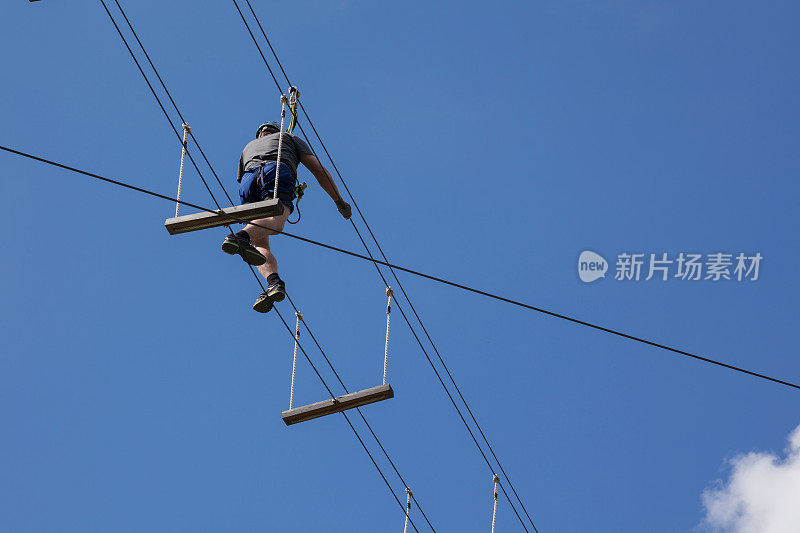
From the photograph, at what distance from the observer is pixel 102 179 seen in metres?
7.67

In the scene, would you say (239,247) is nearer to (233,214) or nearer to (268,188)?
(268,188)

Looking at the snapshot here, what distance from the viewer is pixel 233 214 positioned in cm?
831

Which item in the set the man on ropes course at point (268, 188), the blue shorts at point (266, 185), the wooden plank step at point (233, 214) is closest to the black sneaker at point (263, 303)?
the man on ropes course at point (268, 188)

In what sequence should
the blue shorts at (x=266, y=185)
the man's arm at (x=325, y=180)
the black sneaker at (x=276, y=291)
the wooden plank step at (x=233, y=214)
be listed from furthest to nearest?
the man's arm at (x=325, y=180)
the blue shorts at (x=266, y=185)
the black sneaker at (x=276, y=291)
the wooden plank step at (x=233, y=214)

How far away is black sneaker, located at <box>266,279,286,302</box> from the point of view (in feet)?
29.6

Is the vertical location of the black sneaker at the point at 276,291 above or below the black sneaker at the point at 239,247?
below

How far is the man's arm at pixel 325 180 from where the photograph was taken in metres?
9.56

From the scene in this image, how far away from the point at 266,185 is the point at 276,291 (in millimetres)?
680

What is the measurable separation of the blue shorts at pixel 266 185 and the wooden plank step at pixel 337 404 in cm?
129

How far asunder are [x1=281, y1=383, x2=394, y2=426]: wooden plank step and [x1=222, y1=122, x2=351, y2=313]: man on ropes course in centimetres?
90

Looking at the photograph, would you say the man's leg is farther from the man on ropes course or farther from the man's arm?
the man's arm

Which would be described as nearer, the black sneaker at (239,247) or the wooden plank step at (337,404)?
the black sneaker at (239,247)

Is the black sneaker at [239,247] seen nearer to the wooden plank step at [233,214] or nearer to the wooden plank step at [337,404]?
the wooden plank step at [233,214]

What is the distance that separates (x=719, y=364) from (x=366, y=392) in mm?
2268
